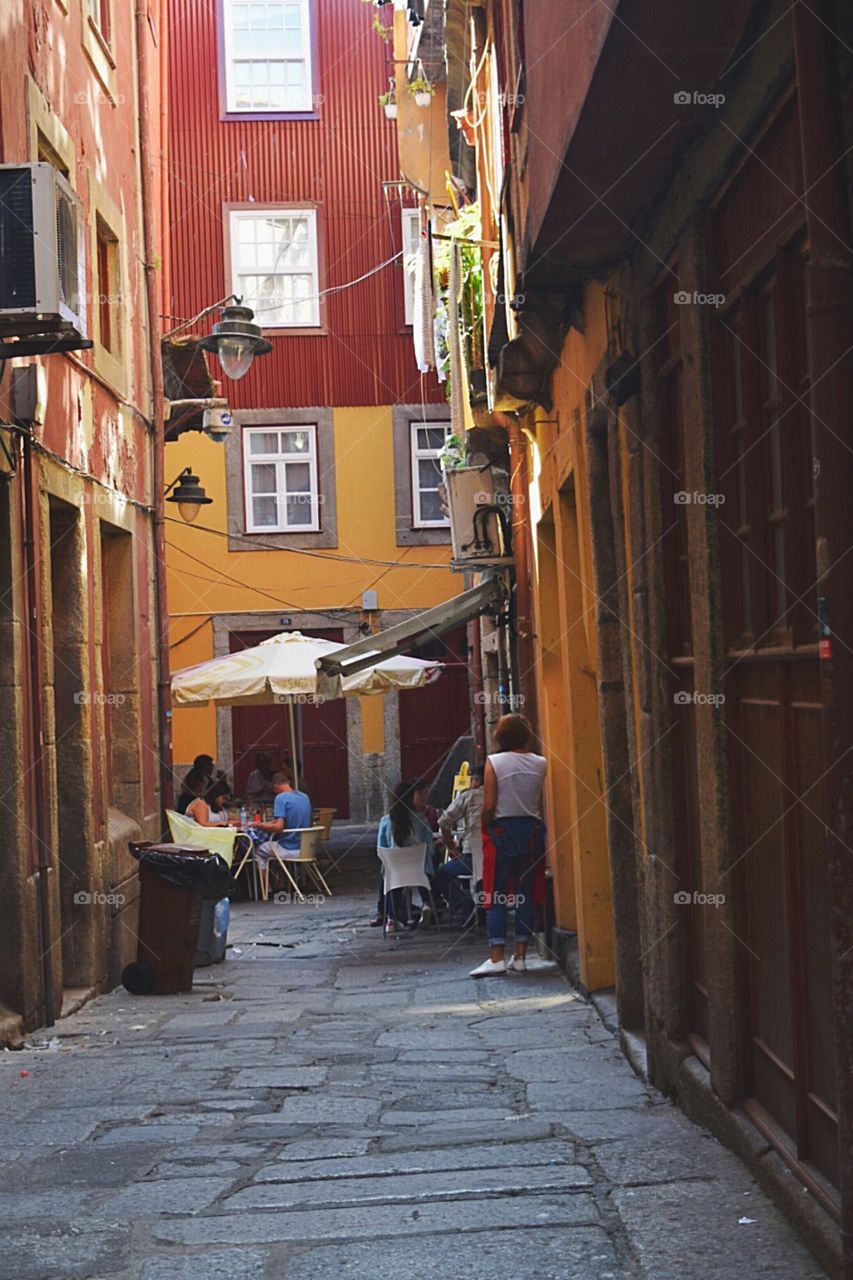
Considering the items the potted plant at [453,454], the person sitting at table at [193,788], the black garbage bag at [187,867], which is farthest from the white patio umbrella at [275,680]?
the black garbage bag at [187,867]

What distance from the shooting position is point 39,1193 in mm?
A: 5746

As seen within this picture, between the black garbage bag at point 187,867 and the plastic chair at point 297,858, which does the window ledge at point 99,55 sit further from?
the plastic chair at point 297,858

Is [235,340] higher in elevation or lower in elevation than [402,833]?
higher

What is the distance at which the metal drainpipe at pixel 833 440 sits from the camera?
369 centimetres

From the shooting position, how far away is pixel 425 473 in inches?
1103

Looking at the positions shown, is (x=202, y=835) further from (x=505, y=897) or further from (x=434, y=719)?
(x=434, y=719)

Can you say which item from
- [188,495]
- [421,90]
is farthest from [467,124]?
[188,495]

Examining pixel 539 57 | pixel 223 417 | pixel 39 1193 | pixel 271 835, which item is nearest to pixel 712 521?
pixel 539 57

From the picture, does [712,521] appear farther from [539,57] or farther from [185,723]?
[185,723]

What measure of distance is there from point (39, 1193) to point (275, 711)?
22.3m

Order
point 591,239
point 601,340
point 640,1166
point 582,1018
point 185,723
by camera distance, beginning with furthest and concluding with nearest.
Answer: point 185,723 → point 582,1018 → point 601,340 → point 591,239 → point 640,1166

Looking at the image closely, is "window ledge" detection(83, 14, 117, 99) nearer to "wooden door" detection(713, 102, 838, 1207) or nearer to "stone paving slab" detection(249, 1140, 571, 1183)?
"wooden door" detection(713, 102, 838, 1207)

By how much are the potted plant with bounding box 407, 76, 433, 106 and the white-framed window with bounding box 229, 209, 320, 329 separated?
29.9ft

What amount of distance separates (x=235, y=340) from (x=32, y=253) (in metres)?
6.81
